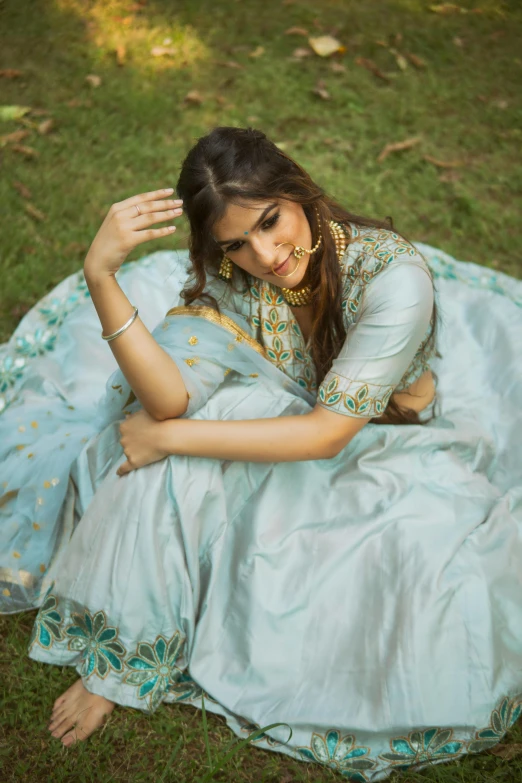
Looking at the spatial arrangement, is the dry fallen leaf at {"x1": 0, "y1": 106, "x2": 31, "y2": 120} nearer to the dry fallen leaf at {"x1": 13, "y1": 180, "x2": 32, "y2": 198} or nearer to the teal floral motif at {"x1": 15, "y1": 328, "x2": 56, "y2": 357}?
the dry fallen leaf at {"x1": 13, "y1": 180, "x2": 32, "y2": 198}

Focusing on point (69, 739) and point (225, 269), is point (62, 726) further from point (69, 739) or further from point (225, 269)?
point (225, 269)

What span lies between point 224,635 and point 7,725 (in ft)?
2.42

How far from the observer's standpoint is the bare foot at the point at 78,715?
223cm

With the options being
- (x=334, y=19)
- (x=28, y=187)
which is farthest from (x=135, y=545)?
(x=334, y=19)

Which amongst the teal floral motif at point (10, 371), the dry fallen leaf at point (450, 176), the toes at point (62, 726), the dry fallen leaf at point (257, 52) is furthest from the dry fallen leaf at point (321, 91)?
the toes at point (62, 726)

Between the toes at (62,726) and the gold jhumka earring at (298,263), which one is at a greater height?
the gold jhumka earring at (298,263)

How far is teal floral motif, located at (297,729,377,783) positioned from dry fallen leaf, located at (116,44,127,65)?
15.2 ft

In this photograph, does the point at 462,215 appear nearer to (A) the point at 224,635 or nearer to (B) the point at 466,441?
(B) the point at 466,441

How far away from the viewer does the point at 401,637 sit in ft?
6.91

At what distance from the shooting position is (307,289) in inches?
93.3

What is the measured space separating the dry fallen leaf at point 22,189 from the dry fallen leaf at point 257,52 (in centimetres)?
209

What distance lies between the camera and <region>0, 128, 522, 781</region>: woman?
2104 mm

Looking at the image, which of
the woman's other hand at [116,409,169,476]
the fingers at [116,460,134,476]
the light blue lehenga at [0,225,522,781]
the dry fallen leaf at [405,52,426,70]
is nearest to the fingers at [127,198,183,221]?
the light blue lehenga at [0,225,522,781]

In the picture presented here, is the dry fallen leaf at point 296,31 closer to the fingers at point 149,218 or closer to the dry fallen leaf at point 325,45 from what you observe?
the dry fallen leaf at point 325,45
